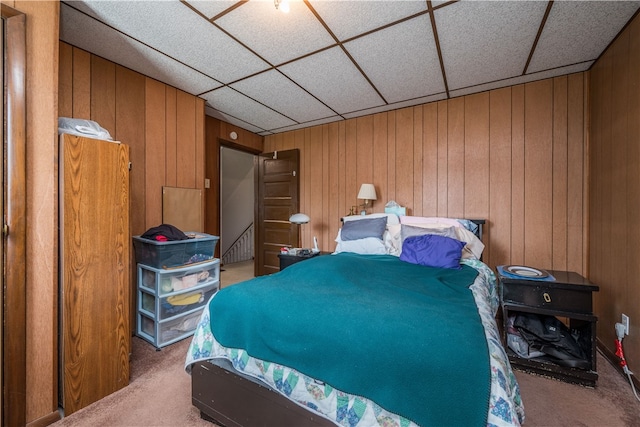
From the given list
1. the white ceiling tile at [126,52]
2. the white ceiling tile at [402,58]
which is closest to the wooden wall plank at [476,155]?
the white ceiling tile at [402,58]

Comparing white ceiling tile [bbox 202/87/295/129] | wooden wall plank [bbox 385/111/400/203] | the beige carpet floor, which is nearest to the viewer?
the beige carpet floor

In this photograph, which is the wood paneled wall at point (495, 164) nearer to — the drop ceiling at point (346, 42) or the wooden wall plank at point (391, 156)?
the wooden wall plank at point (391, 156)

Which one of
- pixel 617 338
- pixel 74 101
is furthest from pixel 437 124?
pixel 74 101

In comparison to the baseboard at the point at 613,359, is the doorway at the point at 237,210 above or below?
above

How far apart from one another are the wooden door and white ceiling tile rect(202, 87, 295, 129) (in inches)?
21.0

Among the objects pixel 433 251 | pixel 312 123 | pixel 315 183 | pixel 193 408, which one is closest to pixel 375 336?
pixel 193 408

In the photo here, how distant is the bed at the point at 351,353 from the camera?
926 mm

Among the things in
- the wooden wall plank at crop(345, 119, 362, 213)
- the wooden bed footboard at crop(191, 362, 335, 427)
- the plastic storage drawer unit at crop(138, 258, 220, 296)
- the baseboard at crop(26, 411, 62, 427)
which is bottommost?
the baseboard at crop(26, 411, 62, 427)

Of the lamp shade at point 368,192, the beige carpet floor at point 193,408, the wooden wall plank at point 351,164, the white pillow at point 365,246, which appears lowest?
the beige carpet floor at point 193,408

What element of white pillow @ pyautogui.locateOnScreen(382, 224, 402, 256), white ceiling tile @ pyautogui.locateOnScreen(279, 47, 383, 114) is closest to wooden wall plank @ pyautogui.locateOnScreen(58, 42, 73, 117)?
white ceiling tile @ pyautogui.locateOnScreen(279, 47, 383, 114)

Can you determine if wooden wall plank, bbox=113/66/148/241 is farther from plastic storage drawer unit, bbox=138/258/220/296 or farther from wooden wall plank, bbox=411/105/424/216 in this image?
wooden wall plank, bbox=411/105/424/216

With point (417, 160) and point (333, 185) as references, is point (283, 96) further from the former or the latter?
point (417, 160)

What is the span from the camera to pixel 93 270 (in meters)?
1.66

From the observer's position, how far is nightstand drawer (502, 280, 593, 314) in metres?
1.86
